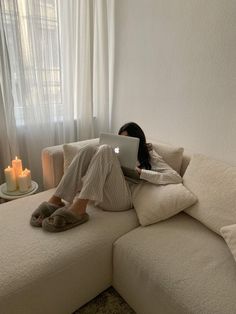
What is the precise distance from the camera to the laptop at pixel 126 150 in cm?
156

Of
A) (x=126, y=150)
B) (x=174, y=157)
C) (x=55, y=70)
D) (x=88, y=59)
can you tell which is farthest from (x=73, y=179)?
(x=88, y=59)

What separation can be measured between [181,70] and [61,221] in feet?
4.93

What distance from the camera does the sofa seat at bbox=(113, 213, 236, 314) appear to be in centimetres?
101

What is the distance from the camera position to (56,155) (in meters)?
1.81

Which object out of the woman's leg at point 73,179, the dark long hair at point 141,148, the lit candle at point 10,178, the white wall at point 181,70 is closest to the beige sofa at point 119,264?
the woman's leg at point 73,179

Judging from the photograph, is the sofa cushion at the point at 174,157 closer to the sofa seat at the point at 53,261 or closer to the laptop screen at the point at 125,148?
the laptop screen at the point at 125,148

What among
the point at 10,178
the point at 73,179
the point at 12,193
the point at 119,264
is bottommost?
the point at 119,264

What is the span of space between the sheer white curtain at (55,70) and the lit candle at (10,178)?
0.32 metres

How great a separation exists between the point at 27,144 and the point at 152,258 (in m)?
1.54

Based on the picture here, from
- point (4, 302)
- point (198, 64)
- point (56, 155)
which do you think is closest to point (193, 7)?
point (198, 64)

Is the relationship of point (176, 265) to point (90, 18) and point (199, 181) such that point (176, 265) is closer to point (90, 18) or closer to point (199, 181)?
point (199, 181)

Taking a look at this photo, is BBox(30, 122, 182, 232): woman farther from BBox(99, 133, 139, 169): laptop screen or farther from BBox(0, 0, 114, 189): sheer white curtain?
BBox(0, 0, 114, 189): sheer white curtain

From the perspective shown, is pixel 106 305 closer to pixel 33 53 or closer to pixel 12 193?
pixel 12 193

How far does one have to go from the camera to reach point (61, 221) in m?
1.36
